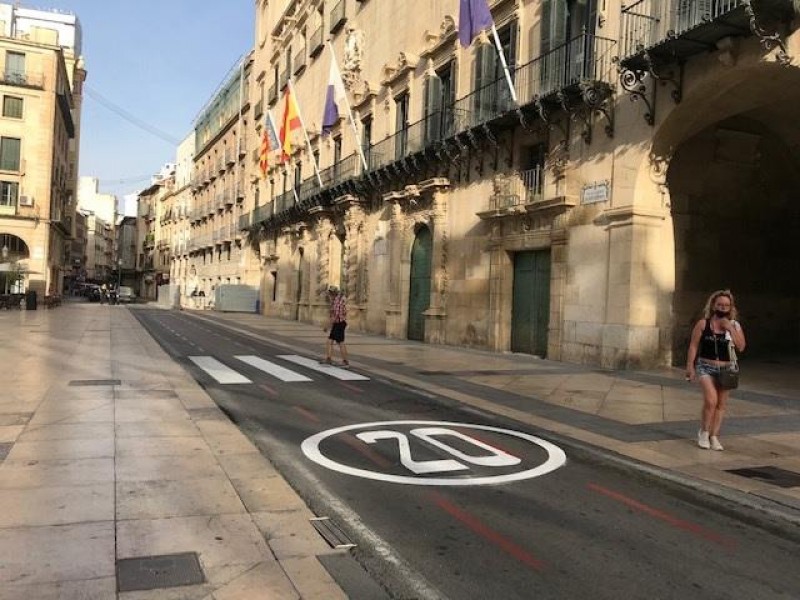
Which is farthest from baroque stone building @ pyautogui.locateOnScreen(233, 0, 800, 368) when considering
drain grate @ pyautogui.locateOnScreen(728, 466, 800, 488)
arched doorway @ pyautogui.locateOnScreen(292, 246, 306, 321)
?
arched doorway @ pyautogui.locateOnScreen(292, 246, 306, 321)

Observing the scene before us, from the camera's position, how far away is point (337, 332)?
13.8 meters

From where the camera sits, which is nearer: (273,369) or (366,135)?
(273,369)

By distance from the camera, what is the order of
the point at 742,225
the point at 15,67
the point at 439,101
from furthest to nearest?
the point at 15,67
the point at 439,101
the point at 742,225

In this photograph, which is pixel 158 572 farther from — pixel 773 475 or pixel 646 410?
pixel 646 410

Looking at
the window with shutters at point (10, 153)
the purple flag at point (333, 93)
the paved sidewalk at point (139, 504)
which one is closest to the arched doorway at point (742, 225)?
the paved sidewalk at point (139, 504)

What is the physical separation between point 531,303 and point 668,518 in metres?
12.7

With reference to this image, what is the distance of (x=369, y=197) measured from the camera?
27234 mm

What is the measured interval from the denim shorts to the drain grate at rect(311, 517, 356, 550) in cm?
421

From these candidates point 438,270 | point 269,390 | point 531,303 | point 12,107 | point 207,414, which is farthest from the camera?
point 12,107

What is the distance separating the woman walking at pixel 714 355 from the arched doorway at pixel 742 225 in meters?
7.84

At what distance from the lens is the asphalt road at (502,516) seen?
11.5ft

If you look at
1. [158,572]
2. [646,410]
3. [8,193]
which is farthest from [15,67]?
[158,572]

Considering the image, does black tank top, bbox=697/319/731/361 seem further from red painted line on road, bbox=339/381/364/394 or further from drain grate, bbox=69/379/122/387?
drain grate, bbox=69/379/122/387

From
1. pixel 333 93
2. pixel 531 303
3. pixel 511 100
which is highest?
pixel 333 93
